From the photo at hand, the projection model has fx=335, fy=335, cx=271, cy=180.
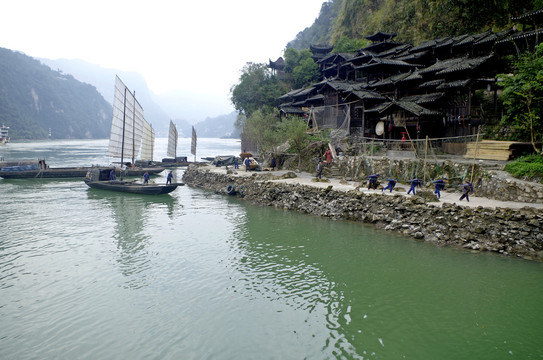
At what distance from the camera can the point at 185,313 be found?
949cm

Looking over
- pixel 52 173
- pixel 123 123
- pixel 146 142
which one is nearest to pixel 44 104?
pixel 146 142

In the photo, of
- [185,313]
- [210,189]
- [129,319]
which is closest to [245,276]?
[185,313]

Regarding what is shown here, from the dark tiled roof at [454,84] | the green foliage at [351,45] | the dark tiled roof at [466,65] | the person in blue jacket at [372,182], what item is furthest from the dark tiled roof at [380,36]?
the person in blue jacket at [372,182]

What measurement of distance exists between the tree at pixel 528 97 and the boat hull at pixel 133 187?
23086 millimetres

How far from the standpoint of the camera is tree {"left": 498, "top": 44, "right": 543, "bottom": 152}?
1711 cm

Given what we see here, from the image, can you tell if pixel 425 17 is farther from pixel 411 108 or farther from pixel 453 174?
pixel 453 174

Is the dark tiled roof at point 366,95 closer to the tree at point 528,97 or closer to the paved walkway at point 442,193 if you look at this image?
the paved walkway at point 442,193

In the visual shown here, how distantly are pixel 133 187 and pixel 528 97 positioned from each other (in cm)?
2737

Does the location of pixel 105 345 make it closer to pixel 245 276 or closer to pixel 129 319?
pixel 129 319

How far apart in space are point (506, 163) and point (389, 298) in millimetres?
12204

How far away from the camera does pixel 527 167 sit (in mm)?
→ 15625

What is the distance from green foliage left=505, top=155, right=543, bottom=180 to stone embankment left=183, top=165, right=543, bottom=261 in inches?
105

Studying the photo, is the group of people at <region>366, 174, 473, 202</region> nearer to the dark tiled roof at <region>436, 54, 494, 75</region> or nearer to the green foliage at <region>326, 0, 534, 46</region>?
the dark tiled roof at <region>436, 54, 494, 75</region>

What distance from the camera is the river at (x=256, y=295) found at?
812cm
